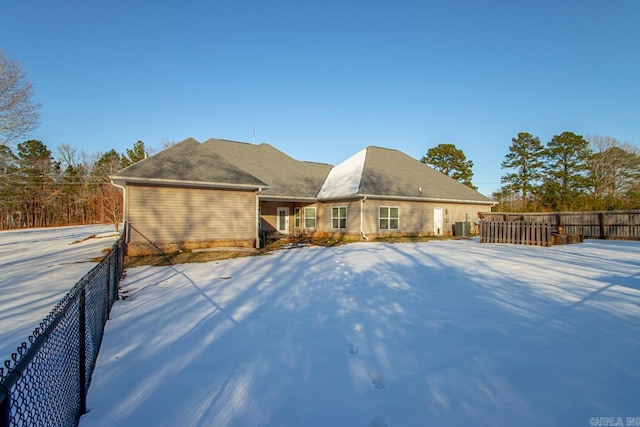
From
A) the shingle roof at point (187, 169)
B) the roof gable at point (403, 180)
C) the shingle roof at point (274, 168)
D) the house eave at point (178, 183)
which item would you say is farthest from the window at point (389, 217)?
the shingle roof at point (187, 169)

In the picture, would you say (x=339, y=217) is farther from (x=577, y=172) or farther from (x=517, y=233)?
(x=577, y=172)

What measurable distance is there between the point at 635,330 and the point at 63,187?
165 feet

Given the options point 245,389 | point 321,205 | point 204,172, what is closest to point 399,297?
point 245,389

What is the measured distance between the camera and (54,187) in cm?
3919

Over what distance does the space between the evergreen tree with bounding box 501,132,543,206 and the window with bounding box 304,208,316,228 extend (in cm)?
2759

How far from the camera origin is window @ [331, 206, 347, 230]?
67.5 feet

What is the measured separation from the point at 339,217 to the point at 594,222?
50.1 feet

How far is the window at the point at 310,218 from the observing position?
74.3 feet

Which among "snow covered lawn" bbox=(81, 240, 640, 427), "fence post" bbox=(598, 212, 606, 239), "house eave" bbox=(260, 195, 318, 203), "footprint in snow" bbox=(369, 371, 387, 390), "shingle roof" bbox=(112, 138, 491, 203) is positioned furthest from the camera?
"house eave" bbox=(260, 195, 318, 203)

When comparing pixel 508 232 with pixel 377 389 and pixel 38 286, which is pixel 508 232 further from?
pixel 38 286

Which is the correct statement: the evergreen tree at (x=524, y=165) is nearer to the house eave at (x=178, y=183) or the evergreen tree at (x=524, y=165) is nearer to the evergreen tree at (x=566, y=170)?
the evergreen tree at (x=566, y=170)

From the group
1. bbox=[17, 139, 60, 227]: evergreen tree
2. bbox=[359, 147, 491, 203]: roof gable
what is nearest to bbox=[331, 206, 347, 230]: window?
bbox=[359, 147, 491, 203]: roof gable

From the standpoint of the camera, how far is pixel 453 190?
955 inches

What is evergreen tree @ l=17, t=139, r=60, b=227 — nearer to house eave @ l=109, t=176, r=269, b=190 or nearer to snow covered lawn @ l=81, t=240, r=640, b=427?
house eave @ l=109, t=176, r=269, b=190
